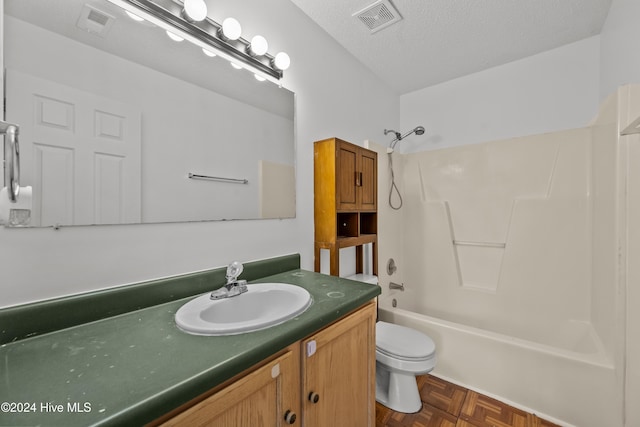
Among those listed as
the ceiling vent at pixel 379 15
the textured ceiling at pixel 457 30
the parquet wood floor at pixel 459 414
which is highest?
the textured ceiling at pixel 457 30

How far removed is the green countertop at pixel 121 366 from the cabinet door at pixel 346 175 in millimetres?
864

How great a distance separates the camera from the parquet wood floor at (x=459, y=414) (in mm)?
1424

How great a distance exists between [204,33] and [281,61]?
0.42 metres

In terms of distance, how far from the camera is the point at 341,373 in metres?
0.96

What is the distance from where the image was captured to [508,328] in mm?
2064

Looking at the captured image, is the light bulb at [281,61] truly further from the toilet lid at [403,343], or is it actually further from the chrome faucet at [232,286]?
the toilet lid at [403,343]

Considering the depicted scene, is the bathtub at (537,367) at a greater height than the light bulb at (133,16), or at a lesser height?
lesser

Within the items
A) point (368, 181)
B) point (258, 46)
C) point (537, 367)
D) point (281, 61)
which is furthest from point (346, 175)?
point (537, 367)

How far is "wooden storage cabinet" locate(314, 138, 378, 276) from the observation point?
1574 millimetres

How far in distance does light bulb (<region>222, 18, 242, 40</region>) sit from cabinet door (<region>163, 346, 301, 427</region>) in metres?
1.36

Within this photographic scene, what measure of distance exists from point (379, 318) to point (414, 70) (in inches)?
86.1

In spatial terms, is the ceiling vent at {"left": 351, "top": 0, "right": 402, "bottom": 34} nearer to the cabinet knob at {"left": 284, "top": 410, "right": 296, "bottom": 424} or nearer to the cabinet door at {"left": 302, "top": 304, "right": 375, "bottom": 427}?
the cabinet door at {"left": 302, "top": 304, "right": 375, "bottom": 427}

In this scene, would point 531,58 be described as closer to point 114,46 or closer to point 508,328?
point 508,328

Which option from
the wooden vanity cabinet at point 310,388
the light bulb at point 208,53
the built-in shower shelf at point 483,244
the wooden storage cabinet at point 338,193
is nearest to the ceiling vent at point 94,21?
the light bulb at point 208,53
